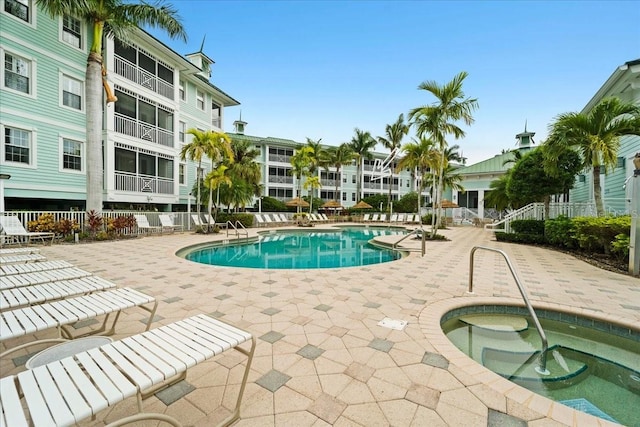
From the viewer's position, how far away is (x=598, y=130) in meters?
8.72

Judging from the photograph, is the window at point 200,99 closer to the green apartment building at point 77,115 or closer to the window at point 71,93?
the green apartment building at point 77,115

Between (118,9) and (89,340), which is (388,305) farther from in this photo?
(118,9)

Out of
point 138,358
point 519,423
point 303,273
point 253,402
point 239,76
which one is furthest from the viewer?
point 239,76

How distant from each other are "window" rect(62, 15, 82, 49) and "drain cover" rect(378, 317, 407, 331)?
57.9ft

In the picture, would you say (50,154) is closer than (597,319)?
No

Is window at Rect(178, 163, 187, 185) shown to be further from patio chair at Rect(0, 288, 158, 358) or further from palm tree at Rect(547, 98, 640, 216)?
palm tree at Rect(547, 98, 640, 216)

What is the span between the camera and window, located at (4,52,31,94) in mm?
11219

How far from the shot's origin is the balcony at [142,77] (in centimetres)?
1474

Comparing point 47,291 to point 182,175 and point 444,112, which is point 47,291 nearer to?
point 444,112

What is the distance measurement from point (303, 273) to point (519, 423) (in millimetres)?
4894

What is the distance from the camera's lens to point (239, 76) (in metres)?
21.8

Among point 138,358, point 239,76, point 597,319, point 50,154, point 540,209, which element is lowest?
point 597,319

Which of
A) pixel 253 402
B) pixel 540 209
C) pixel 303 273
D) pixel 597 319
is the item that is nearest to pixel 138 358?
pixel 253 402

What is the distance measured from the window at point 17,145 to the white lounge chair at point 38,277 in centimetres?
1128
